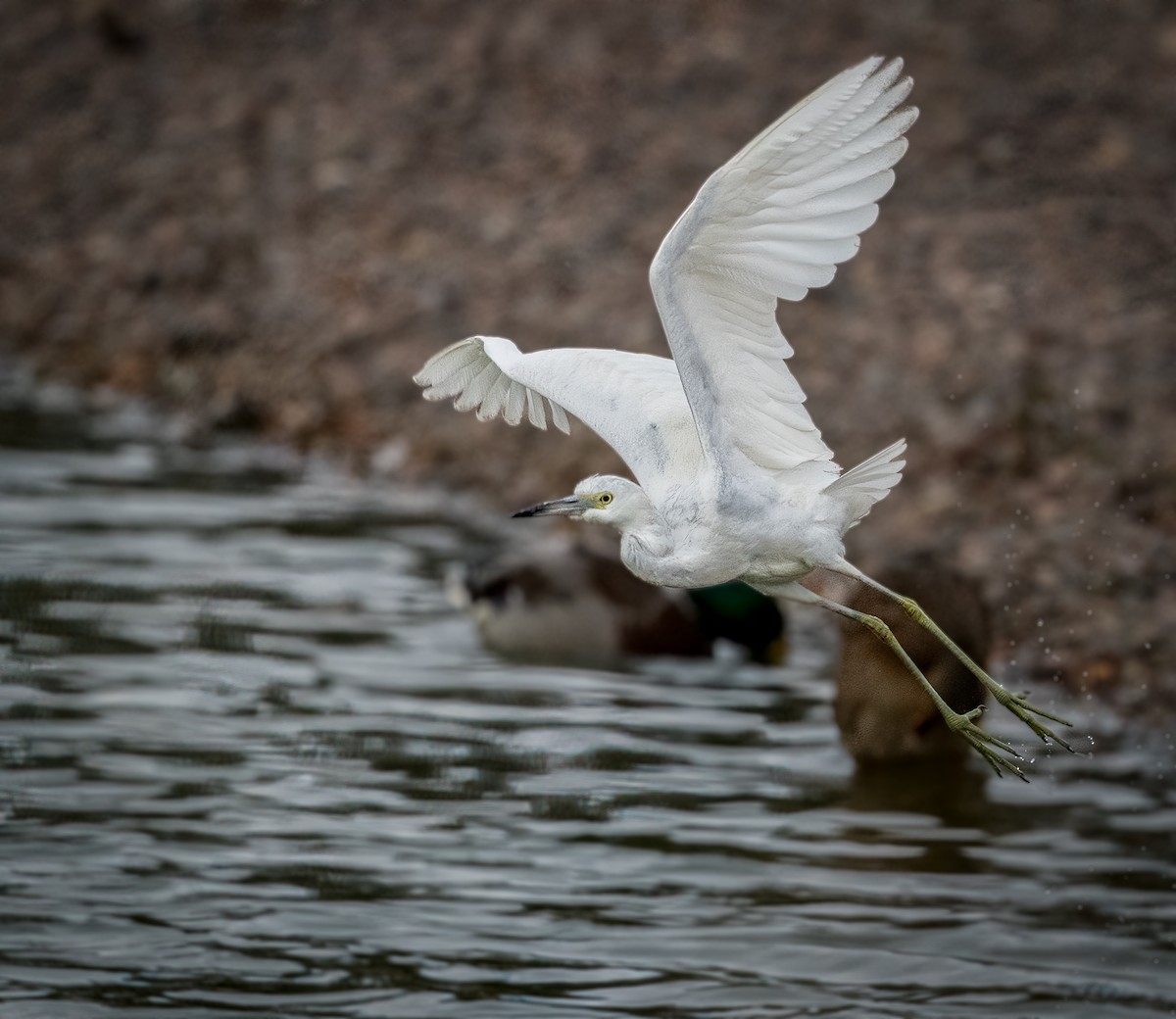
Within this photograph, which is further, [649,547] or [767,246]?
[649,547]

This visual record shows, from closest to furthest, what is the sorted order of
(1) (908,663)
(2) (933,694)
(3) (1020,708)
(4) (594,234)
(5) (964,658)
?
(5) (964,658) → (1) (908,663) → (2) (933,694) → (3) (1020,708) → (4) (594,234)

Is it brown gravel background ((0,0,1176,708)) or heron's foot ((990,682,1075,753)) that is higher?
brown gravel background ((0,0,1176,708))

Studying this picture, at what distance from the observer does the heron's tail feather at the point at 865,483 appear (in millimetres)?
5891

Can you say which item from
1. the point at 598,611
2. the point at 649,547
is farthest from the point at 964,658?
the point at 598,611

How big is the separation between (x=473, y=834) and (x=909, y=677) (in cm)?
228

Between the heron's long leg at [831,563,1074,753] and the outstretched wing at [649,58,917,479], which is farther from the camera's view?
the heron's long leg at [831,563,1074,753]

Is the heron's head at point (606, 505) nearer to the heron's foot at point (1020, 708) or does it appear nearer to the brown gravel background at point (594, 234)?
the heron's foot at point (1020, 708)

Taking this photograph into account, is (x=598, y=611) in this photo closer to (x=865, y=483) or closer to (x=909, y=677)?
(x=909, y=677)

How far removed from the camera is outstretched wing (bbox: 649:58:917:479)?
17.2 feet

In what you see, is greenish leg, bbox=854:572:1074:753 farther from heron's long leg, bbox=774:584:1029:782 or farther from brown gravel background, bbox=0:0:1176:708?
brown gravel background, bbox=0:0:1176:708

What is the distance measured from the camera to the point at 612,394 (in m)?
6.20

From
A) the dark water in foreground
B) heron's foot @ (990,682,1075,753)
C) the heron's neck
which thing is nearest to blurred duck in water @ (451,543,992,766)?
the dark water in foreground

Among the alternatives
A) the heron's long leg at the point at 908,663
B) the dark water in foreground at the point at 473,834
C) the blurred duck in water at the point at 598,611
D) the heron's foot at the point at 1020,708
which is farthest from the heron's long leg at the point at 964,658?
the blurred duck in water at the point at 598,611

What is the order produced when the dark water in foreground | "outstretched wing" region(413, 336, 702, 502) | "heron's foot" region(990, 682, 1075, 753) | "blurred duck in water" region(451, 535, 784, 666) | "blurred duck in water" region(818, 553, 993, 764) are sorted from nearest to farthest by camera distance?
"outstretched wing" region(413, 336, 702, 502)
"heron's foot" region(990, 682, 1075, 753)
the dark water in foreground
"blurred duck in water" region(818, 553, 993, 764)
"blurred duck in water" region(451, 535, 784, 666)
